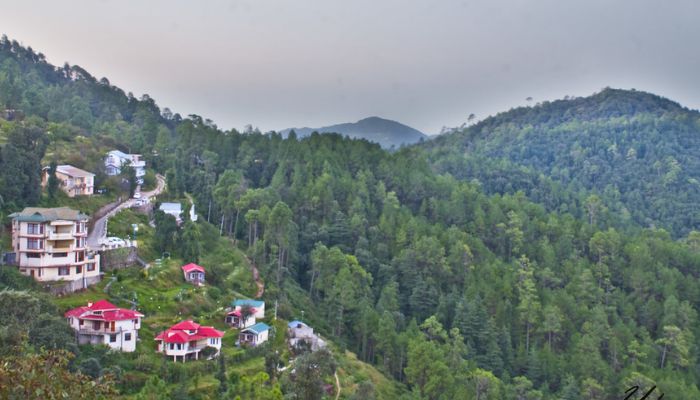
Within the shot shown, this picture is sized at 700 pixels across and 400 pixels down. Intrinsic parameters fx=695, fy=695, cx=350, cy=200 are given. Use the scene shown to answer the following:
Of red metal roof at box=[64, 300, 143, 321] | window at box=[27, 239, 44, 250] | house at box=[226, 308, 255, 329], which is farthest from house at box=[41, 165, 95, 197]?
red metal roof at box=[64, 300, 143, 321]

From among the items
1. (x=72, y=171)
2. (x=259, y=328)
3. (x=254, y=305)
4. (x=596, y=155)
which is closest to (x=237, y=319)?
(x=254, y=305)

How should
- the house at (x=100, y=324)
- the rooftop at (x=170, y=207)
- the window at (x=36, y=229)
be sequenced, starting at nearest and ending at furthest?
the house at (x=100, y=324), the window at (x=36, y=229), the rooftop at (x=170, y=207)

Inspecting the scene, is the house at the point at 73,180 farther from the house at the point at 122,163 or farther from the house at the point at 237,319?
the house at the point at 237,319

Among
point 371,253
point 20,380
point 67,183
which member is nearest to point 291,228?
point 371,253

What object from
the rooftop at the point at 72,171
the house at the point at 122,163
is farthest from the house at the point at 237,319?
the house at the point at 122,163

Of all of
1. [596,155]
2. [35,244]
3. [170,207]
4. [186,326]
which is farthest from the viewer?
[596,155]

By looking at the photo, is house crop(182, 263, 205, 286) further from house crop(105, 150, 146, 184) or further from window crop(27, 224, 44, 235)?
house crop(105, 150, 146, 184)

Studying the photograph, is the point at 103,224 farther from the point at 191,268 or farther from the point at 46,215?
the point at 46,215
